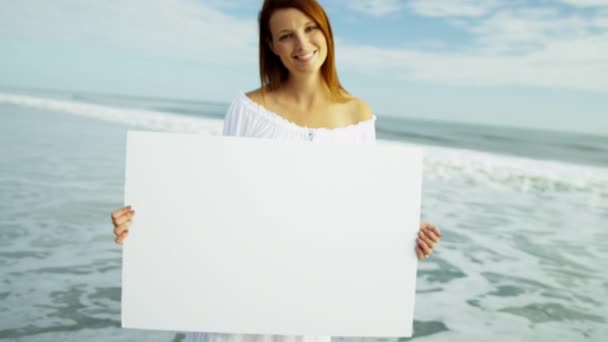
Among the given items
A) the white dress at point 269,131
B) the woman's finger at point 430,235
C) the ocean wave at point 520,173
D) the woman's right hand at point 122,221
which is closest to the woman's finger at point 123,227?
the woman's right hand at point 122,221

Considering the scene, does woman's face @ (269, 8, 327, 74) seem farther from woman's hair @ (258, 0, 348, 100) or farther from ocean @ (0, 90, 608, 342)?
ocean @ (0, 90, 608, 342)

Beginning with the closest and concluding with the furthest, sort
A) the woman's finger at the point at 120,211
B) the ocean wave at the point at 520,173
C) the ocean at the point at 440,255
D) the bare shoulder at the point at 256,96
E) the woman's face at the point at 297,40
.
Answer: the woman's finger at the point at 120,211, the woman's face at the point at 297,40, the bare shoulder at the point at 256,96, the ocean at the point at 440,255, the ocean wave at the point at 520,173

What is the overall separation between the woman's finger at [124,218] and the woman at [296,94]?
1.44 ft

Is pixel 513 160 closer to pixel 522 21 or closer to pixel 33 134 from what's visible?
pixel 33 134

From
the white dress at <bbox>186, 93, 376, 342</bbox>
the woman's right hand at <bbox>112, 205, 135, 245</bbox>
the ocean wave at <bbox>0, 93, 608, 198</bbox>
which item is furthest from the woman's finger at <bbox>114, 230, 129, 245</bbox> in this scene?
the ocean wave at <bbox>0, 93, 608, 198</bbox>

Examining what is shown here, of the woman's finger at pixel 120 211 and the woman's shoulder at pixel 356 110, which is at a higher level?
the woman's shoulder at pixel 356 110

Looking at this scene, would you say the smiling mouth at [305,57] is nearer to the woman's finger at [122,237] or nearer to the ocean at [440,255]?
the woman's finger at [122,237]

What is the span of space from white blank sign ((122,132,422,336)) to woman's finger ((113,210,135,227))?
0.02m

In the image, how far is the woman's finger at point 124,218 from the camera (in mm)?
1319

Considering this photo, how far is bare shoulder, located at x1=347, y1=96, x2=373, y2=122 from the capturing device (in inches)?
67.9

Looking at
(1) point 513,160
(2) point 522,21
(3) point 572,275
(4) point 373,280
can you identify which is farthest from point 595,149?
(4) point 373,280

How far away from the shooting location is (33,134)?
8477mm

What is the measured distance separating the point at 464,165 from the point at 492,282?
553cm

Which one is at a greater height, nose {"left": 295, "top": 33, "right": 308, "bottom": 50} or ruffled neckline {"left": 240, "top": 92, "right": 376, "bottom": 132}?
nose {"left": 295, "top": 33, "right": 308, "bottom": 50}
